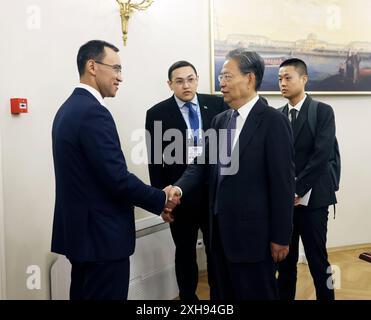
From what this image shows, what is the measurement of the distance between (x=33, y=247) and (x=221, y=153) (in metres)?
1.42

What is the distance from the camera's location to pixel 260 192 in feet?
6.02

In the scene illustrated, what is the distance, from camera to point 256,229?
6.01 feet

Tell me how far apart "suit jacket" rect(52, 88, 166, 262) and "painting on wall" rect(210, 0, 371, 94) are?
7.33ft

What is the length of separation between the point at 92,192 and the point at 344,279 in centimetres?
272

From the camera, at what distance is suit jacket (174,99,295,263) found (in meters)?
1.82

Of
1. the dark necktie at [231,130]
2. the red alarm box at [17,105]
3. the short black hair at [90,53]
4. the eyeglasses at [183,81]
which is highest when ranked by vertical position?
the short black hair at [90,53]

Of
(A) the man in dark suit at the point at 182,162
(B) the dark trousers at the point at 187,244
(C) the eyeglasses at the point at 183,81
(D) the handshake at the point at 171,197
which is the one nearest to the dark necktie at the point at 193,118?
(A) the man in dark suit at the point at 182,162

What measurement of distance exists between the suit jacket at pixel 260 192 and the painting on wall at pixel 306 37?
2051mm

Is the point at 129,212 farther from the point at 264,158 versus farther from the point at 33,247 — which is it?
the point at 33,247

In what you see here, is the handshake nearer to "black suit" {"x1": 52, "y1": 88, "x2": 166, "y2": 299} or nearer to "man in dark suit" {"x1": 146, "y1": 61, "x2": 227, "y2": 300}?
"black suit" {"x1": 52, "y1": 88, "x2": 166, "y2": 299}

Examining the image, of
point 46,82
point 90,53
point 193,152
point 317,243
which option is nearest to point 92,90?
point 90,53

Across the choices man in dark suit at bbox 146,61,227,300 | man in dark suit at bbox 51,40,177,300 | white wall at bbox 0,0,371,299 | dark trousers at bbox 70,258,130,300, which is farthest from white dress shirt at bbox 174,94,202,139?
dark trousers at bbox 70,258,130,300

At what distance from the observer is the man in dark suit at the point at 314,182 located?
247cm

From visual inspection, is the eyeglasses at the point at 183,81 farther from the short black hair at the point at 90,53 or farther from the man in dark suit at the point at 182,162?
the short black hair at the point at 90,53
